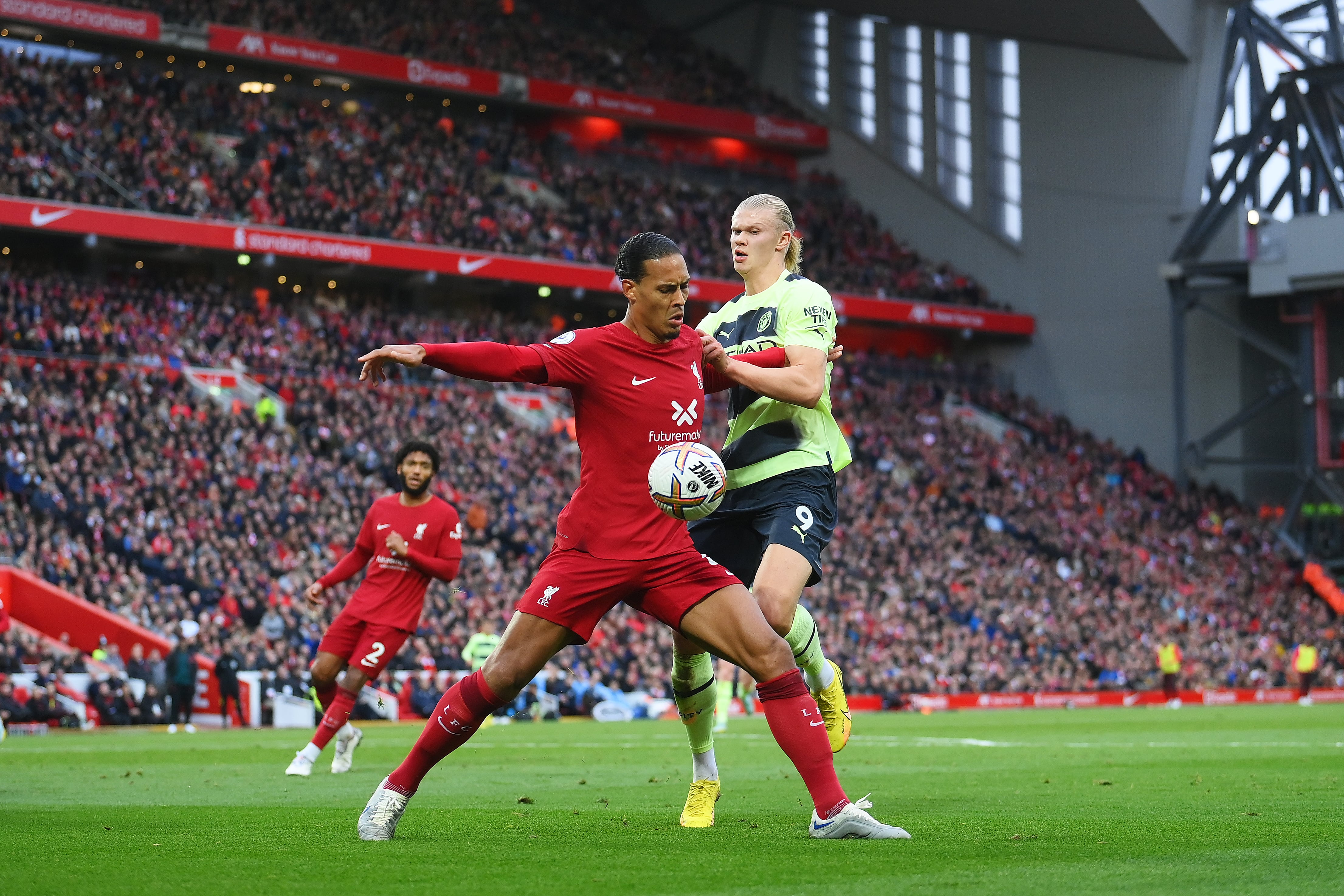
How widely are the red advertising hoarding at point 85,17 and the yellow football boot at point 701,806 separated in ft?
123

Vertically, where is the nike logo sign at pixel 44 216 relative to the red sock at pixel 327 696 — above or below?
above

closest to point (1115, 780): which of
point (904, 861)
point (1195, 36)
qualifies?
point (904, 861)

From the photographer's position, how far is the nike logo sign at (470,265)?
4219 cm

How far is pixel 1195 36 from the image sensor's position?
4619cm

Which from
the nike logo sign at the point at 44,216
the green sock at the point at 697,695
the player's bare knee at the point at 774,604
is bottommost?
the green sock at the point at 697,695

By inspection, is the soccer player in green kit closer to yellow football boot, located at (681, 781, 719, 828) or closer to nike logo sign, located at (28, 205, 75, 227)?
yellow football boot, located at (681, 781, 719, 828)

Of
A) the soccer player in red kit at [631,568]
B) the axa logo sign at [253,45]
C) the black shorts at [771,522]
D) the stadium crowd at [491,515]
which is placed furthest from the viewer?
the axa logo sign at [253,45]

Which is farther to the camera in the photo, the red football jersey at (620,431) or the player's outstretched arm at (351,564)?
the player's outstretched arm at (351,564)

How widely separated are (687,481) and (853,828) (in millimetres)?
1596

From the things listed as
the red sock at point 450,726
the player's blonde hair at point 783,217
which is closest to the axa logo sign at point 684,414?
the red sock at point 450,726

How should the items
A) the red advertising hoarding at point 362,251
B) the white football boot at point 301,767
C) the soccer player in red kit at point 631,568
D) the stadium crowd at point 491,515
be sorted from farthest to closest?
1. the red advertising hoarding at point 362,251
2. the stadium crowd at point 491,515
3. the white football boot at point 301,767
4. the soccer player in red kit at point 631,568

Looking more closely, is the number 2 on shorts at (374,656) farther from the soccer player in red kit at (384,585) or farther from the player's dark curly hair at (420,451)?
the player's dark curly hair at (420,451)

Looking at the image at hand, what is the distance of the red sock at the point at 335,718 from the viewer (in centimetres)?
1179

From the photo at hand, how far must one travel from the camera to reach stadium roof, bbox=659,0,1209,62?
44.2 metres
